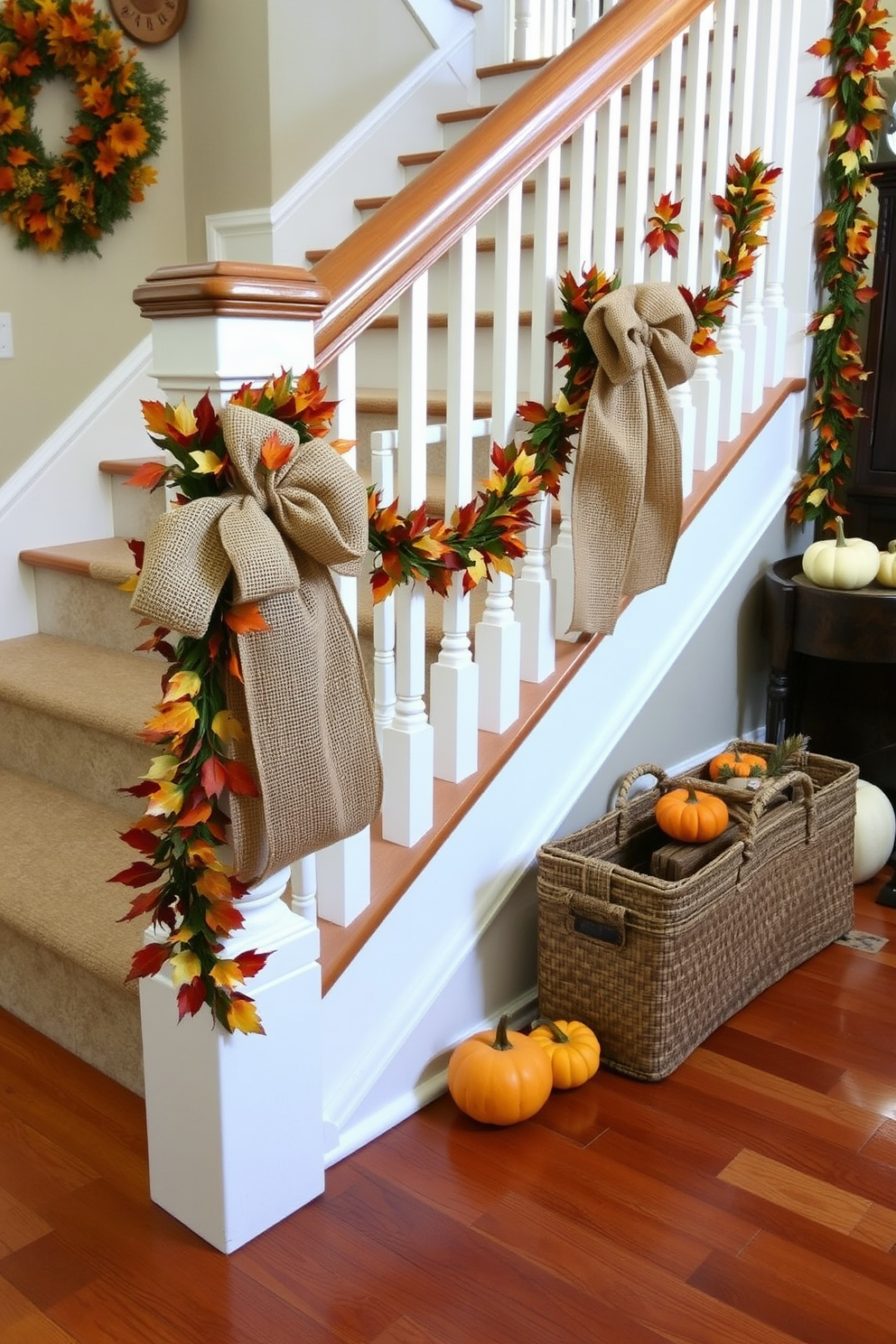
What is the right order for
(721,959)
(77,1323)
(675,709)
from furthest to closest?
(675,709) < (721,959) < (77,1323)

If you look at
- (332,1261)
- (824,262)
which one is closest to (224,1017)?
(332,1261)

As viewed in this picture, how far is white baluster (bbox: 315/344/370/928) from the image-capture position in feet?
5.46

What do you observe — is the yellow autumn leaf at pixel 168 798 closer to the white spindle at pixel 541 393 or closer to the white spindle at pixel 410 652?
the white spindle at pixel 410 652

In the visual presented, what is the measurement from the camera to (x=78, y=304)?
3043mm

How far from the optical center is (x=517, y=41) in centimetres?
388

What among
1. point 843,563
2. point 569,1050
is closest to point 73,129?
point 843,563

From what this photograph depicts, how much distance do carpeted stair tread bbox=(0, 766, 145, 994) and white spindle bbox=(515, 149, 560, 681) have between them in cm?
80

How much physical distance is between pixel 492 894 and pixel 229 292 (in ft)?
3.61

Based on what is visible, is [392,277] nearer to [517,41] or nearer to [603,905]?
[603,905]

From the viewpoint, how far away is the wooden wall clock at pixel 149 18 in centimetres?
304

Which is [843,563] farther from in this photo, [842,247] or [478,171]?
[478,171]

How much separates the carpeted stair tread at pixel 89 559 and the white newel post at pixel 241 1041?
116 cm

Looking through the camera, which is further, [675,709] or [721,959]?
[675,709]

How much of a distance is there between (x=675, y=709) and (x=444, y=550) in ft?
3.27
